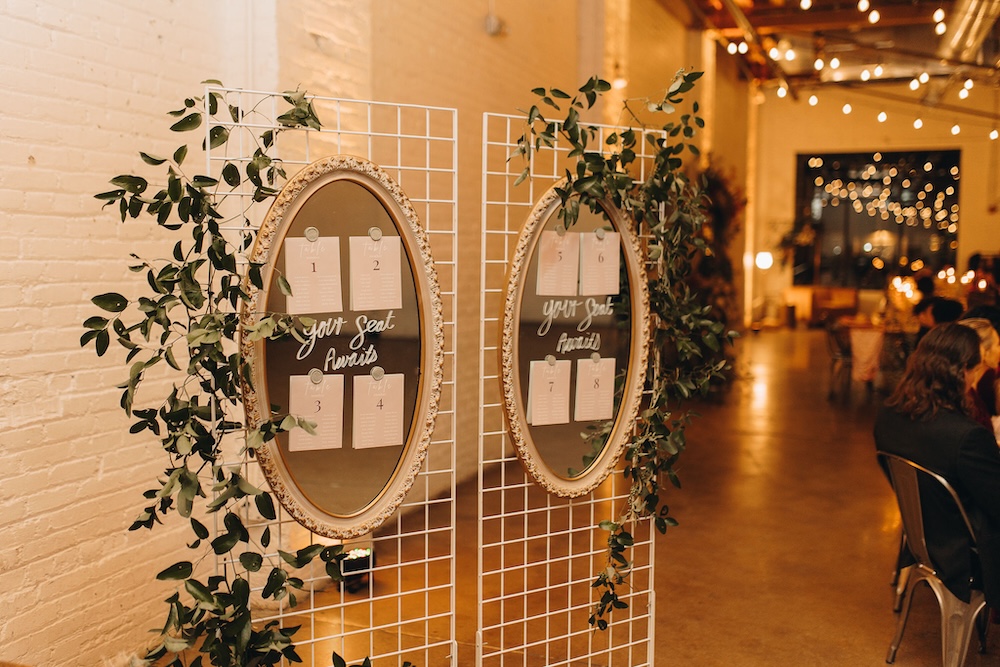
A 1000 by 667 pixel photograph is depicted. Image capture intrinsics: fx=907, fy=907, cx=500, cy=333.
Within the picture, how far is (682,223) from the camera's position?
10.0 ft

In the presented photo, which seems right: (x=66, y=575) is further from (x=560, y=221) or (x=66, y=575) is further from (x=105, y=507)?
(x=560, y=221)

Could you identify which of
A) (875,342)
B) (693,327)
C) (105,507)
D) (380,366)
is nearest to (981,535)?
(693,327)

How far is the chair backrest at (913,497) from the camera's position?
3277 millimetres

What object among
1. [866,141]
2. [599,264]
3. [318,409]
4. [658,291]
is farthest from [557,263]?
[866,141]

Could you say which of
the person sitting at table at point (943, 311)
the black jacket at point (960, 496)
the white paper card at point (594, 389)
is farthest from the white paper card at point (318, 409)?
the person sitting at table at point (943, 311)

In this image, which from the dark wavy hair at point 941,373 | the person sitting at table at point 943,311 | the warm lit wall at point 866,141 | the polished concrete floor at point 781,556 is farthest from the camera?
the warm lit wall at point 866,141

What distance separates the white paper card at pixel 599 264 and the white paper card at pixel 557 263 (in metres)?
0.03

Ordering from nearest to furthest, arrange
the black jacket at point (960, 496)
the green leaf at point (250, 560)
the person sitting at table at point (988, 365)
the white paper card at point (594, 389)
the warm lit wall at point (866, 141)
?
1. the green leaf at point (250, 560)
2. the white paper card at point (594, 389)
3. the black jacket at point (960, 496)
4. the person sitting at table at point (988, 365)
5. the warm lit wall at point (866, 141)

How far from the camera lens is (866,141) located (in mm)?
16812

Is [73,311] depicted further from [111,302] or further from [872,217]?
[872,217]

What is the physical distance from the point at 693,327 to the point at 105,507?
A: 87.8 inches

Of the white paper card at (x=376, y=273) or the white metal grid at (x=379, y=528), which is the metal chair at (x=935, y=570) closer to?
the white metal grid at (x=379, y=528)

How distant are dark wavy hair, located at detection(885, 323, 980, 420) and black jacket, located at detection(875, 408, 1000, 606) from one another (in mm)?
47

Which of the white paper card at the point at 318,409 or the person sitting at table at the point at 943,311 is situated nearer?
the white paper card at the point at 318,409
